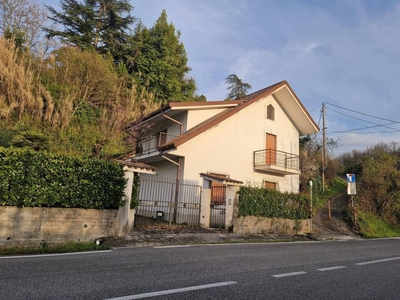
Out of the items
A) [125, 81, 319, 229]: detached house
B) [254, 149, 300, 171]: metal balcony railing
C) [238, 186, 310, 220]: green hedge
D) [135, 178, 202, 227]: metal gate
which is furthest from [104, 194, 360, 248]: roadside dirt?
[254, 149, 300, 171]: metal balcony railing

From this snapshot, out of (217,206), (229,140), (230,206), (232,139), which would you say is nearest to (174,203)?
(217,206)

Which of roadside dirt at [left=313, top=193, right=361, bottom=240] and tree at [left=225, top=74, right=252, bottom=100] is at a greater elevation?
tree at [left=225, top=74, right=252, bottom=100]

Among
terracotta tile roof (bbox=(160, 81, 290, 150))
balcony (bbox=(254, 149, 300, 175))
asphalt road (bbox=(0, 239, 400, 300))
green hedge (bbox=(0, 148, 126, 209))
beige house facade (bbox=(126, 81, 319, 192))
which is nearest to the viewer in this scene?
asphalt road (bbox=(0, 239, 400, 300))

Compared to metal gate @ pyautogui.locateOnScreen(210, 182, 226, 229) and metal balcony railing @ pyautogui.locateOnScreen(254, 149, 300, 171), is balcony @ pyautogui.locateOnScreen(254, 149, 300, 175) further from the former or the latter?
metal gate @ pyautogui.locateOnScreen(210, 182, 226, 229)

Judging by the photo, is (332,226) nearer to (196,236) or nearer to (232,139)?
(232,139)

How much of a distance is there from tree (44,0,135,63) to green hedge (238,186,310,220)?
18.9 meters

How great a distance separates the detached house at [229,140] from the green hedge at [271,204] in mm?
958

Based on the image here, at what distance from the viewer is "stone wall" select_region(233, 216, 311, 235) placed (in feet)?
40.0

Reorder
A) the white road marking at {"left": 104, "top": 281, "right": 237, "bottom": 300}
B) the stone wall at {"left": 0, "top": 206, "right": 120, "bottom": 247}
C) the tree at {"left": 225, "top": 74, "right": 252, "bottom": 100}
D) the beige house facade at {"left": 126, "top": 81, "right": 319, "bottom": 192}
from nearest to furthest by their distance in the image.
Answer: the white road marking at {"left": 104, "top": 281, "right": 237, "bottom": 300}, the stone wall at {"left": 0, "top": 206, "right": 120, "bottom": 247}, the beige house facade at {"left": 126, "top": 81, "right": 319, "bottom": 192}, the tree at {"left": 225, "top": 74, "right": 252, "bottom": 100}

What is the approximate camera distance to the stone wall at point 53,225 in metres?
7.32

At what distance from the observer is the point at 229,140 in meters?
17.4

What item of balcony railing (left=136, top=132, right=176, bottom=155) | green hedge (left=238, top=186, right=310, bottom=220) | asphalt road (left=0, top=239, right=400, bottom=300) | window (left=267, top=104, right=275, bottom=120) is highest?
window (left=267, top=104, right=275, bottom=120)

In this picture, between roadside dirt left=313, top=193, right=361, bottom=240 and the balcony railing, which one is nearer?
roadside dirt left=313, top=193, right=361, bottom=240

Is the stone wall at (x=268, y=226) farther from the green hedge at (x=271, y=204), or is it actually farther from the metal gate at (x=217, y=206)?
the metal gate at (x=217, y=206)
